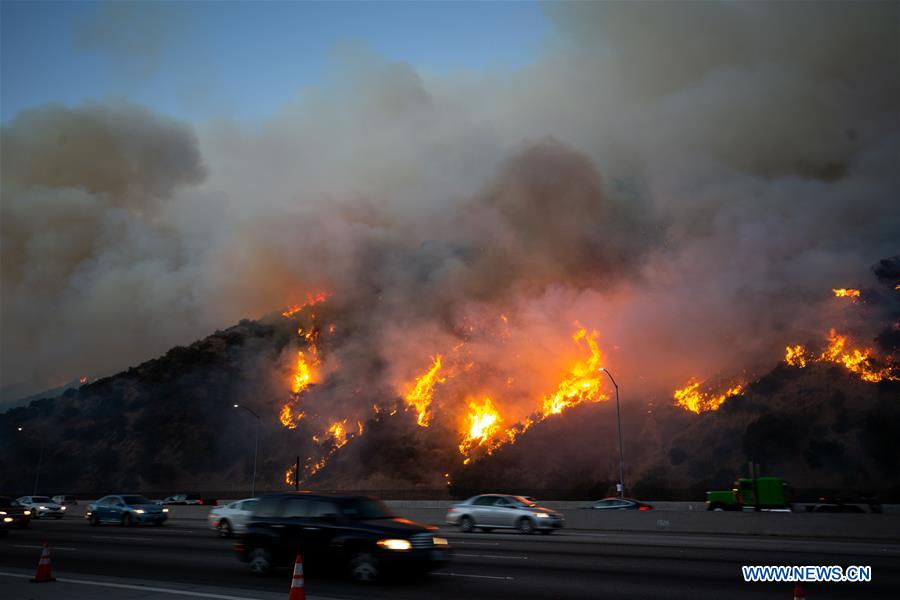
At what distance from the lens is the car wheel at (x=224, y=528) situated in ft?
81.1

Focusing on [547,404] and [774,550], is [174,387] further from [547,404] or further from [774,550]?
[774,550]

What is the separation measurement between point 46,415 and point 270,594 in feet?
459

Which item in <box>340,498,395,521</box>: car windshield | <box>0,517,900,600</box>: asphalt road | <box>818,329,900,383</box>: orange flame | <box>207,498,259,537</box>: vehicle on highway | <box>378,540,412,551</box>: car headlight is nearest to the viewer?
<box>0,517,900,600</box>: asphalt road

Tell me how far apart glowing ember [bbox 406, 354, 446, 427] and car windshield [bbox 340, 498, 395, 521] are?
8888 cm

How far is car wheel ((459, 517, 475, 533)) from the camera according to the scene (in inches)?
1116

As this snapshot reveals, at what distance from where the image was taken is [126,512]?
101ft

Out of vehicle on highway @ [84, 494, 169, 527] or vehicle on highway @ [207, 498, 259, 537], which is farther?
vehicle on highway @ [84, 494, 169, 527]

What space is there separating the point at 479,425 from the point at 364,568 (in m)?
89.6

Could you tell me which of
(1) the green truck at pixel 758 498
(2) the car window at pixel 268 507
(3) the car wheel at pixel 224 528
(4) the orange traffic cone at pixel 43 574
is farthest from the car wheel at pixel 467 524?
(1) the green truck at pixel 758 498

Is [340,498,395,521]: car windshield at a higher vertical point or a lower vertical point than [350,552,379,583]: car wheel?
higher

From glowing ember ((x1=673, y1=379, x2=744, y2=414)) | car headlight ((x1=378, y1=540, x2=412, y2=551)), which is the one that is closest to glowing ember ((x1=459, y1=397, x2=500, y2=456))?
glowing ember ((x1=673, y1=379, x2=744, y2=414))

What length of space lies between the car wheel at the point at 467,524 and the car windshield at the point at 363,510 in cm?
1520

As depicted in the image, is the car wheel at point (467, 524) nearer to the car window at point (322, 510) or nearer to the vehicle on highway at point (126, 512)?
the vehicle on highway at point (126, 512)

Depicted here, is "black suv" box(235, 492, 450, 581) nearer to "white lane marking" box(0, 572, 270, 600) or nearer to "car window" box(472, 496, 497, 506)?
"white lane marking" box(0, 572, 270, 600)
